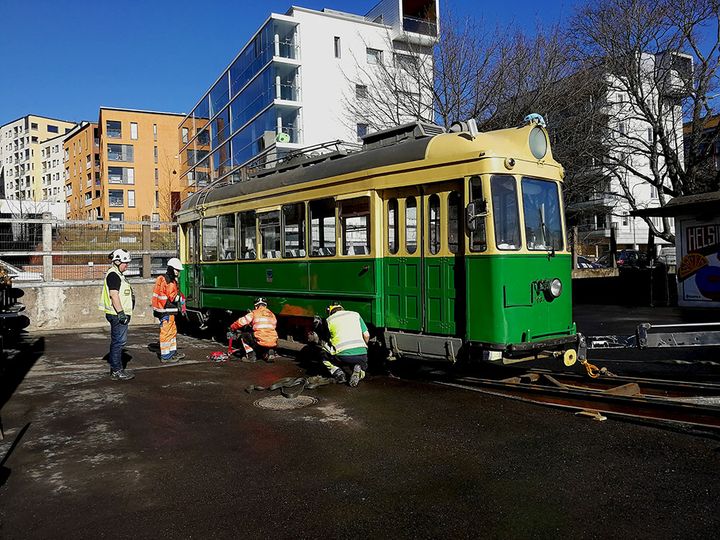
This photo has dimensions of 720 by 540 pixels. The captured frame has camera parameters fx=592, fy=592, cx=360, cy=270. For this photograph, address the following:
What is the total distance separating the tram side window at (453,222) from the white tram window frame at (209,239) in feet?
21.0

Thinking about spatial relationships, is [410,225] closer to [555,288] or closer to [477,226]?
[477,226]

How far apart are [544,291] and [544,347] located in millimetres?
709

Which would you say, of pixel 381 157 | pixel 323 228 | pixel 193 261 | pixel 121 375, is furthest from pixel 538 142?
pixel 193 261

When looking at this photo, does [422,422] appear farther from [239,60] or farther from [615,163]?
[239,60]

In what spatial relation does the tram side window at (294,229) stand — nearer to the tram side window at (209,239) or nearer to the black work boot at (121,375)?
the tram side window at (209,239)

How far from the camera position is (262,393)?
791 cm

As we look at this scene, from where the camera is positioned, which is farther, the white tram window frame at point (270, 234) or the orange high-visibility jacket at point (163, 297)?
the white tram window frame at point (270, 234)

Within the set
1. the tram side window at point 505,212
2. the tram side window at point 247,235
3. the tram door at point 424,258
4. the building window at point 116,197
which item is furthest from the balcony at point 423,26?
the building window at point 116,197

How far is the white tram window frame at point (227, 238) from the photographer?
11820 mm

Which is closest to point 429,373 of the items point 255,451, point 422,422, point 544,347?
point 544,347

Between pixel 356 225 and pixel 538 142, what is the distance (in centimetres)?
278

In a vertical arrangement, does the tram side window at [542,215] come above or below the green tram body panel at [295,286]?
above

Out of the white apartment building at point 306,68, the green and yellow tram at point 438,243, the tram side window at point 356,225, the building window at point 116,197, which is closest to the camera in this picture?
the green and yellow tram at point 438,243

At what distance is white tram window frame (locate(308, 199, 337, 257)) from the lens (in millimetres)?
9234
